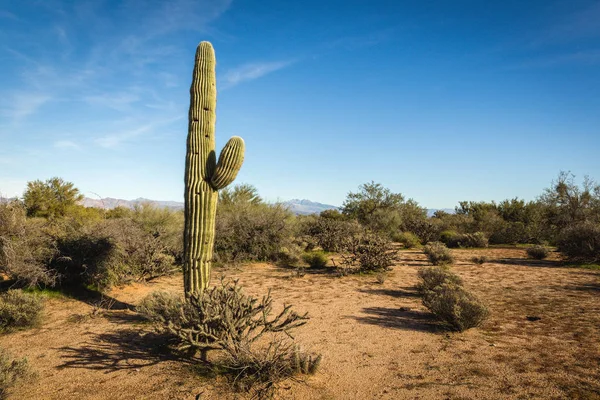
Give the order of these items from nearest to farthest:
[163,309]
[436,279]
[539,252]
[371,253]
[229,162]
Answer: [163,309]
[229,162]
[436,279]
[371,253]
[539,252]

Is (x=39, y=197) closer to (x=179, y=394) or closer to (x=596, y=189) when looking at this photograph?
(x=179, y=394)

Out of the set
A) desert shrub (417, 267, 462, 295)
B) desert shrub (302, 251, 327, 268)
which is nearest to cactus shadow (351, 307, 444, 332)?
desert shrub (417, 267, 462, 295)

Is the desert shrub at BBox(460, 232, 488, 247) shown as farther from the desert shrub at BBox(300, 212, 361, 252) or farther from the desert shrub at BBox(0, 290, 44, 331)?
the desert shrub at BBox(0, 290, 44, 331)

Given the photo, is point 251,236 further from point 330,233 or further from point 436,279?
point 436,279

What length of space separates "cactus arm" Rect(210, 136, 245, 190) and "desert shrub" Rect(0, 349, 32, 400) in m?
3.85

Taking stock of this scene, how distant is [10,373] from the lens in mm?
3859

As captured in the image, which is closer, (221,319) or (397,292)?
(221,319)

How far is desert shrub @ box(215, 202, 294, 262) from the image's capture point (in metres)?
14.8

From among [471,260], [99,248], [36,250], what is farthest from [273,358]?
[471,260]

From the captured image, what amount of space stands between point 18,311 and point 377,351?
6739 mm

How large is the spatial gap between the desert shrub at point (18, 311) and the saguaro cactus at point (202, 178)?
122 inches

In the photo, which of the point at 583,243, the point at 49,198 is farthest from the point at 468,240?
the point at 49,198

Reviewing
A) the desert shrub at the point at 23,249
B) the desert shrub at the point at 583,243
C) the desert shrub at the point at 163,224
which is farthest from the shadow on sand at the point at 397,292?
the desert shrub at the point at 23,249

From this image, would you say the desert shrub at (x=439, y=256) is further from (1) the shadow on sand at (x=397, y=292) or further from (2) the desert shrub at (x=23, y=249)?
(2) the desert shrub at (x=23, y=249)
